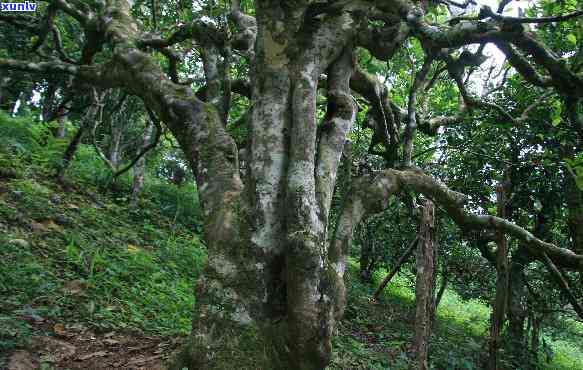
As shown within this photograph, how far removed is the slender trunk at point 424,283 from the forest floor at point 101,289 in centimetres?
100

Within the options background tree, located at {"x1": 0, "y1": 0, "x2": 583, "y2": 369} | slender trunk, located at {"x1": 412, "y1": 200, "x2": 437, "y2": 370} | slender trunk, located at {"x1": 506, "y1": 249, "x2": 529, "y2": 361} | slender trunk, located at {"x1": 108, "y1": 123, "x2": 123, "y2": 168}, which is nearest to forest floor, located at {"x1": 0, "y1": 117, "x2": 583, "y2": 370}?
slender trunk, located at {"x1": 108, "y1": 123, "x2": 123, "y2": 168}

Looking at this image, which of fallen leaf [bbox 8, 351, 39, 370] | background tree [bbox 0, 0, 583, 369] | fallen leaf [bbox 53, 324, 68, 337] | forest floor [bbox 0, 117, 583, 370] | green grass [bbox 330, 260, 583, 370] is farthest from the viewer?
green grass [bbox 330, 260, 583, 370]

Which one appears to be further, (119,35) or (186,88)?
(119,35)

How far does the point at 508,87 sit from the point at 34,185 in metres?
8.05

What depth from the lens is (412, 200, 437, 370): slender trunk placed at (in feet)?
13.0

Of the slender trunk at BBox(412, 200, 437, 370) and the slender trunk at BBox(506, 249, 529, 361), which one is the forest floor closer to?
the slender trunk at BBox(506, 249, 529, 361)

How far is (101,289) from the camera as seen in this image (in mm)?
4969

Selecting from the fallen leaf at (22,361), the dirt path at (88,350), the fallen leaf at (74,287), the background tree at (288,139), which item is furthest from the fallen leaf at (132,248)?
the fallen leaf at (22,361)

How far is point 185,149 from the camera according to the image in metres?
3.92

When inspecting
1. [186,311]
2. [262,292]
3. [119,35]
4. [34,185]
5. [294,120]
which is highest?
[119,35]

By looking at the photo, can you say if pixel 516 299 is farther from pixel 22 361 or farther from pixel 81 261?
pixel 22 361

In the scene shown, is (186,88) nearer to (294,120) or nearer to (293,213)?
(294,120)

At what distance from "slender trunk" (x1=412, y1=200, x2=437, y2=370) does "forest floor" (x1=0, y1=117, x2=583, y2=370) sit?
1002 mm

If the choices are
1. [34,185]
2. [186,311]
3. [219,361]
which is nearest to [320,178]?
[219,361]
